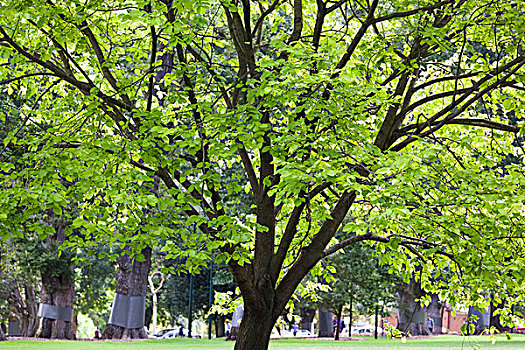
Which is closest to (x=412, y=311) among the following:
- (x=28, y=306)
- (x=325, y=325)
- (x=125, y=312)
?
(x=325, y=325)

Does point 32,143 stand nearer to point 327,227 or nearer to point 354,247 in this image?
point 327,227

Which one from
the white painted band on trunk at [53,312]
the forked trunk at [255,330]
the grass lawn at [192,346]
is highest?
the forked trunk at [255,330]

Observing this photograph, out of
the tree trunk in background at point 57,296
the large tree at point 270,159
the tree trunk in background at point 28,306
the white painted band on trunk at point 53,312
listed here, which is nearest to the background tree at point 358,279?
the tree trunk in background at point 57,296

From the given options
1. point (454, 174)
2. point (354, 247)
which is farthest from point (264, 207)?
point (354, 247)

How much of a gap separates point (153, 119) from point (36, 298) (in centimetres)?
2829

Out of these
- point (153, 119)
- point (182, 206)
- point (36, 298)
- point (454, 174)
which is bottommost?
point (36, 298)

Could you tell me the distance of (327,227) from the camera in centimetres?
840

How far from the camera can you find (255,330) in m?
8.13

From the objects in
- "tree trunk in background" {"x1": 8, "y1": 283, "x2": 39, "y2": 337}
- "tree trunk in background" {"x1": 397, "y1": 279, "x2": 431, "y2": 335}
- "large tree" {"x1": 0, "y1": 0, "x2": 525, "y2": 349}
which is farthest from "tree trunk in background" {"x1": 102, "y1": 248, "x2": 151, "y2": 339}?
"large tree" {"x1": 0, "y1": 0, "x2": 525, "y2": 349}

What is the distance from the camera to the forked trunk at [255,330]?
26.7 ft

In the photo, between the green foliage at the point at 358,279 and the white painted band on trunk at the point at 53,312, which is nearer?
the green foliage at the point at 358,279

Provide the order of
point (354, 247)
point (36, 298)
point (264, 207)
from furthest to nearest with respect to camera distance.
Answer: point (36, 298), point (354, 247), point (264, 207)

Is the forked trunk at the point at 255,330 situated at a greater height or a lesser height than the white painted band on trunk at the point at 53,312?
greater

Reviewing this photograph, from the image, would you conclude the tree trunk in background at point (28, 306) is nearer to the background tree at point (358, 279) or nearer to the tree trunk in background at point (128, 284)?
the tree trunk in background at point (128, 284)
